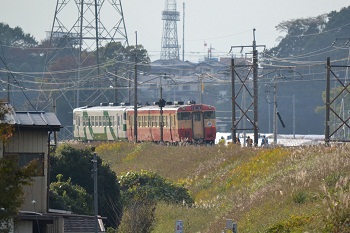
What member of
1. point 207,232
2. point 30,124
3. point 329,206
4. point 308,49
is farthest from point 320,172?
point 308,49

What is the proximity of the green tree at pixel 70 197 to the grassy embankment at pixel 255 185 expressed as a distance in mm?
2722

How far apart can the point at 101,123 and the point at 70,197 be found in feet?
146

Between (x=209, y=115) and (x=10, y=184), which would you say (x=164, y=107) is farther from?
(x=10, y=184)

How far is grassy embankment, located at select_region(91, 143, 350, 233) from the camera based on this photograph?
31.3 m

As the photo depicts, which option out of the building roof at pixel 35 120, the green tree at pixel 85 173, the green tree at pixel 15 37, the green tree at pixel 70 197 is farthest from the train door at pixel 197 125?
the green tree at pixel 15 37

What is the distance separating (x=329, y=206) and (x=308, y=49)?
130321mm

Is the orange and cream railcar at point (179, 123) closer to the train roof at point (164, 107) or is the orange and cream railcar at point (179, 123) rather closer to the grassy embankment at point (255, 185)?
the train roof at point (164, 107)

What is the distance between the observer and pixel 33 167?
22781 millimetres

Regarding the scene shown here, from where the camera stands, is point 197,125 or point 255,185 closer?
point 255,185

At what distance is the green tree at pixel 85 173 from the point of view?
42.7 meters

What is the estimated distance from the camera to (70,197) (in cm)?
3962

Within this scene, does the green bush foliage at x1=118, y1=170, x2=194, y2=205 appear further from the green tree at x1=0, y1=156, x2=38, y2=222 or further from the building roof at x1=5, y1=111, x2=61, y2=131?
the green tree at x1=0, y1=156, x2=38, y2=222

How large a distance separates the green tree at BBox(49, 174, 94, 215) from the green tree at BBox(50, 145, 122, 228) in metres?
1.37

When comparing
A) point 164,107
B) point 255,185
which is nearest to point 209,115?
point 164,107
